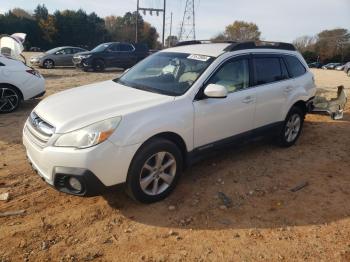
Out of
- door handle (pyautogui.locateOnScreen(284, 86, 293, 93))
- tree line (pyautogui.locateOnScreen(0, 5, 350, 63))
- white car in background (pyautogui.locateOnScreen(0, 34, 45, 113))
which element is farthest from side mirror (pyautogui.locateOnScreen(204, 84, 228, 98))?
tree line (pyautogui.locateOnScreen(0, 5, 350, 63))

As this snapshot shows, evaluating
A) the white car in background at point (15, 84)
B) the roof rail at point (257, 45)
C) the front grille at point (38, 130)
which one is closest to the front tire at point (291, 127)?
the roof rail at point (257, 45)

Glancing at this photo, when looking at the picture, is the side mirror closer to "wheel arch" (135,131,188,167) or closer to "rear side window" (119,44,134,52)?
"wheel arch" (135,131,188,167)

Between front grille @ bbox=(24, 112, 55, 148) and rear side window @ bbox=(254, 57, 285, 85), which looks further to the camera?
rear side window @ bbox=(254, 57, 285, 85)

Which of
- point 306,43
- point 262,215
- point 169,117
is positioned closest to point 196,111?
point 169,117

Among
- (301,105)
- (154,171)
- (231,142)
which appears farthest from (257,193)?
(301,105)

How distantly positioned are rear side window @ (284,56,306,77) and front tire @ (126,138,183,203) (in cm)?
296

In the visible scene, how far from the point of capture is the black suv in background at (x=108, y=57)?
18639 millimetres

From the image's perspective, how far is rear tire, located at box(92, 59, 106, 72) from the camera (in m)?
18.7

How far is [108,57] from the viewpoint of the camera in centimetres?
1895

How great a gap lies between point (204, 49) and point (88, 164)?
8.22 feet

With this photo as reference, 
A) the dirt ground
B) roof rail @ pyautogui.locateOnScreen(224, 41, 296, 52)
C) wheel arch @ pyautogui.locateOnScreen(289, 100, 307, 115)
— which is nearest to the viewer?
the dirt ground

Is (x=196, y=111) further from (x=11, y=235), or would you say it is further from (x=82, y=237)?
(x=11, y=235)

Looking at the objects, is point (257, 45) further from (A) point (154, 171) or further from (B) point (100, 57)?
(B) point (100, 57)

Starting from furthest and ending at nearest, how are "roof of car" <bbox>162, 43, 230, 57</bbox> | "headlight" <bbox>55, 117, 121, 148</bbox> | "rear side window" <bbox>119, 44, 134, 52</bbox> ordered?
"rear side window" <bbox>119, 44, 134, 52</bbox>, "roof of car" <bbox>162, 43, 230, 57</bbox>, "headlight" <bbox>55, 117, 121, 148</bbox>
